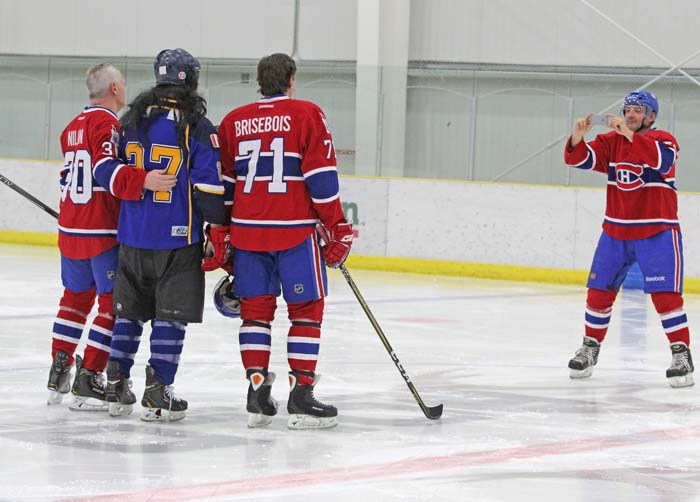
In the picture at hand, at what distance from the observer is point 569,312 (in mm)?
8609

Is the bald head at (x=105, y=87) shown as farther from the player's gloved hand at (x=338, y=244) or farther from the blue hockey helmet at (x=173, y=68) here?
the player's gloved hand at (x=338, y=244)

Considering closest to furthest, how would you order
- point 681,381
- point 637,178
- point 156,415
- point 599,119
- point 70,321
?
point 156,415, point 70,321, point 599,119, point 681,381, point 637,178

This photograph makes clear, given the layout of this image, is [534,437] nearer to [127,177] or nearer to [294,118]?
[294,118]

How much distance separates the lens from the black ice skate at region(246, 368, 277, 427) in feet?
14.6

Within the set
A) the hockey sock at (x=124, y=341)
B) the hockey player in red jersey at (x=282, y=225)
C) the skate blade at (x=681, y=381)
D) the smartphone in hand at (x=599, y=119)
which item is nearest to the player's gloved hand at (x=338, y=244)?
the hockey player in red jersey at (x=282, y=225)

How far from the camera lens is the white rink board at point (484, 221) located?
35.0 ft

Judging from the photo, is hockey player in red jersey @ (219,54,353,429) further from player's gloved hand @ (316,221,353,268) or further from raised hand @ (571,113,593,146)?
raised hand @ (571,113,593,146)

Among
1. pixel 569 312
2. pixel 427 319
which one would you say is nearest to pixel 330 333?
pixel 427 319

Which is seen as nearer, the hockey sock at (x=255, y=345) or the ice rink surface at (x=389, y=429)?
the ice rink surface at (x=389, y=429)

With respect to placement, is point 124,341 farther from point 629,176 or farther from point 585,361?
point 629,176

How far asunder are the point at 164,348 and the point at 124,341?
18 cm

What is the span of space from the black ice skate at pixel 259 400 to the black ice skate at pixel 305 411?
8cm

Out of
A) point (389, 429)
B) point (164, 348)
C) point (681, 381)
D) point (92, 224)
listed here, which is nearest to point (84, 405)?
point (164, 348)

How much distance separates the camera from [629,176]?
584 centimetres
